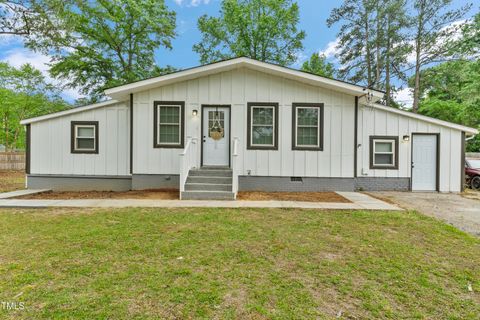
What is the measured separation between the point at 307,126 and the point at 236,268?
6.42 meters

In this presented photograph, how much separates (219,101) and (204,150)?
5.59 feet

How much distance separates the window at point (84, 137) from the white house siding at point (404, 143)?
31.1 feet

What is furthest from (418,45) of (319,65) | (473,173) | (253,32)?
(253,32)

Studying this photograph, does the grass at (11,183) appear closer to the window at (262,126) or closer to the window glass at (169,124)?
the window glass at (169,124)

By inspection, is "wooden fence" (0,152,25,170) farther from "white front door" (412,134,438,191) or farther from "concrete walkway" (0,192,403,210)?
"white front door" (412,134,438,191)

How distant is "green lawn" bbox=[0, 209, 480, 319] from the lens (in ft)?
6.95

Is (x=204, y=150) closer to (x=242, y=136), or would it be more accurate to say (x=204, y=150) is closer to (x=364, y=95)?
(x=242, y=136)

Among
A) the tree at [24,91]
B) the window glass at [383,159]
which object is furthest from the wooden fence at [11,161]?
the window glass at [383,159]

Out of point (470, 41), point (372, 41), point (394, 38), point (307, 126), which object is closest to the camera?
point (307, 126)

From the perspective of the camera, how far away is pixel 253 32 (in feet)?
65.4

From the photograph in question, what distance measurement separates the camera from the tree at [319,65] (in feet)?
68.3

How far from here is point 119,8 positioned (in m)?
16.6

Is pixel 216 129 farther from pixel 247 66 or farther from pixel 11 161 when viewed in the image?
pixel 11 161

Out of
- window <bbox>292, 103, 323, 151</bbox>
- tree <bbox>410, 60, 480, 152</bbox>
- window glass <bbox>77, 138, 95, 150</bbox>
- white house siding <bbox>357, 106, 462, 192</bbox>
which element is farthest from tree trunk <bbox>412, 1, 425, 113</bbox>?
window glass <bbox>77, 138, 95, 150</bbox>
